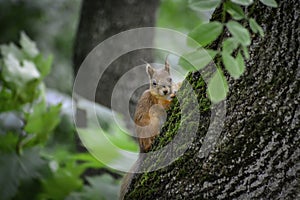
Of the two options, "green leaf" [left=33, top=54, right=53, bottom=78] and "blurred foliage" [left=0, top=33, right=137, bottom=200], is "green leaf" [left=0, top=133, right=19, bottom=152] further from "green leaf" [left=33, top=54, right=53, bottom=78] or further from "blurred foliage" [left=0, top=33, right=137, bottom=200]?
"green leaf" [left=33, top=54, right=53, bottom=78]

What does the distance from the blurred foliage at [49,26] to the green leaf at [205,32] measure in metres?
4.48

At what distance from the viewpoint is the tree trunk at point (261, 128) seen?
4.82ft

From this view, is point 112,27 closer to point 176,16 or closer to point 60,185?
point 60,185

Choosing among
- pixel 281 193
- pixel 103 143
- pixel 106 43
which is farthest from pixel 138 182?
pixel 106 43

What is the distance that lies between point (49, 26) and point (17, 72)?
11.9ft

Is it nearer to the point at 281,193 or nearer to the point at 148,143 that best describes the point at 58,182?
the point at 148,143

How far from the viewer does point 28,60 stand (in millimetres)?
2770

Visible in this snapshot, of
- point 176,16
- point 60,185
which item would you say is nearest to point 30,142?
point 60,185

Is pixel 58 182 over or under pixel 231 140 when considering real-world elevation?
over

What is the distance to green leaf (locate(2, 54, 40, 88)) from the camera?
260 cm

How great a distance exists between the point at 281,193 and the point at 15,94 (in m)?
1.48

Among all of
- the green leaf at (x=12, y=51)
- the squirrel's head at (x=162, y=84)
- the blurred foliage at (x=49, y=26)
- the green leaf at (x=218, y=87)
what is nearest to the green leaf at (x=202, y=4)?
the green leaf at (x=218, y=87)

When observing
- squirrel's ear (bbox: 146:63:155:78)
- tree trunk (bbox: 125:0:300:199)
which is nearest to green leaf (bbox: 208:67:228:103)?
tree trunk (bbox: 125:0:300:199)

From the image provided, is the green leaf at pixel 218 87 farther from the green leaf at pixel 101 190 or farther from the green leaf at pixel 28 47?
the green leaf at pixel 28 47
